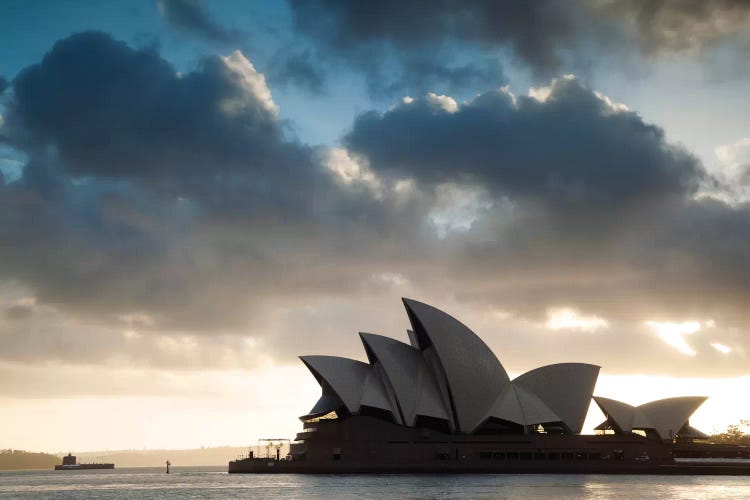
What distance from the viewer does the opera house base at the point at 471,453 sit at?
8981cm

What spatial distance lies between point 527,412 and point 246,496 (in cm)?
3457

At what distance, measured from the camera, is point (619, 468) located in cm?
9219

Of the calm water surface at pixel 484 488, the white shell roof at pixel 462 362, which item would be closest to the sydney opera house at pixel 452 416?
the white shell roof at pixel 462 362

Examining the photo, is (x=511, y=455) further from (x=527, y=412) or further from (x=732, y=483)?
(x=732, y=483)

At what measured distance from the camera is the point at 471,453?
3565 inches

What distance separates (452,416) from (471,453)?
4790 mm

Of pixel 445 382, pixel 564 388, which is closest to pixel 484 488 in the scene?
pixel 445 382

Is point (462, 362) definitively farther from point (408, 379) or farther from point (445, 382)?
point (408, 379)

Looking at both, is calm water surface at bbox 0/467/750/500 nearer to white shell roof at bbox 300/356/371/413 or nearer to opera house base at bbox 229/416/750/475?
opera house base at bbox 229/416/750/475

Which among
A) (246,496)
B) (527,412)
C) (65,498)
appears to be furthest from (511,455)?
(65,498)

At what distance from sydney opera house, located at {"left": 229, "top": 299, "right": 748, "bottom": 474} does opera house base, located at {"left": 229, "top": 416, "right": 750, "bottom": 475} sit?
105mm

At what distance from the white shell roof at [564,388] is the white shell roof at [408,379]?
9.65 m

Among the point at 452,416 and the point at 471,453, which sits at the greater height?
the point at 452,416

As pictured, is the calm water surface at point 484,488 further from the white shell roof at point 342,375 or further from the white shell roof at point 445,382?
the white shell roof at point 342,375
